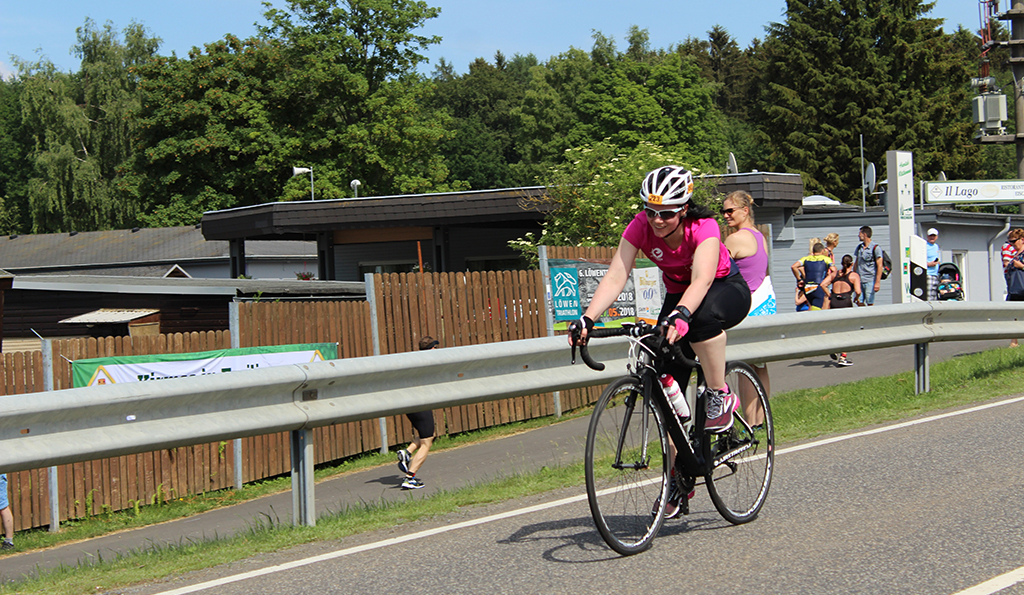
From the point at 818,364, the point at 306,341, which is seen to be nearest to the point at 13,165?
the point at 306,341

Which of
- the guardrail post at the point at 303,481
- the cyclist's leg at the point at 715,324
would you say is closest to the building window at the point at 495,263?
the guardrail post at the point at 303,481

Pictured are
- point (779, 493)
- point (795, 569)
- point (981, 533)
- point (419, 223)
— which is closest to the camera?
point (795, 569)

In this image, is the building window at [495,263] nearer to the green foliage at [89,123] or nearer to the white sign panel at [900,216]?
the white sign panel at [900,216]

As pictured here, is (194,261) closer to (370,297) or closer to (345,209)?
(345,209)

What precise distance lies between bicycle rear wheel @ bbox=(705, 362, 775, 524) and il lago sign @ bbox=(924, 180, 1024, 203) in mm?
20947

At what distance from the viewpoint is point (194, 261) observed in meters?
50.6

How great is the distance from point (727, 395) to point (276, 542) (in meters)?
2.55

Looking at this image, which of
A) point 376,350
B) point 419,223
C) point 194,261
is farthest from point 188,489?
point 194,261

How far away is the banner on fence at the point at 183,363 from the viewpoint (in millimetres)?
10266

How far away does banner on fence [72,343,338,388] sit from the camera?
10266 millimetres

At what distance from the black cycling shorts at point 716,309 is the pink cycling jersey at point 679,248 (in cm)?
8

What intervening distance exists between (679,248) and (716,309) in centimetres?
36

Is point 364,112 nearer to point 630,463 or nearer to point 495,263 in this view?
point 495,263

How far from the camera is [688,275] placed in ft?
16.9
